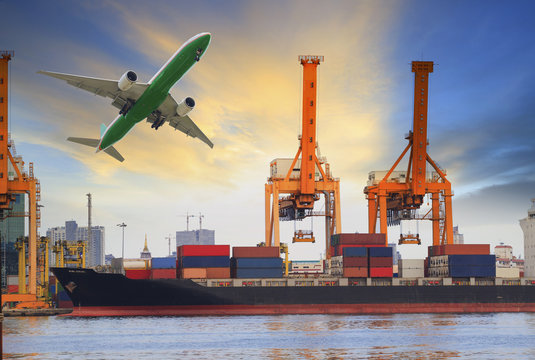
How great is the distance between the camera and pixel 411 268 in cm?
7631

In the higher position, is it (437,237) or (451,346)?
(437,237)

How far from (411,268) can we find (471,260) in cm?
720

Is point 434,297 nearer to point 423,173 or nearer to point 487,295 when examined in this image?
point 487,295

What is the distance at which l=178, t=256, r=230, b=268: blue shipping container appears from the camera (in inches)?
2739

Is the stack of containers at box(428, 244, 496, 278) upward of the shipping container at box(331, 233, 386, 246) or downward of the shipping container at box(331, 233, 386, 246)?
downward

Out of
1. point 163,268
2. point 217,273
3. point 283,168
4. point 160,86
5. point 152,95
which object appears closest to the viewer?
point 160,86

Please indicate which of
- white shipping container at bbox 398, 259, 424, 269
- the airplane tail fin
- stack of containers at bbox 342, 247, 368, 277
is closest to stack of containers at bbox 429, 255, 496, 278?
white shipping container at bbox 398, 259, 424, 269

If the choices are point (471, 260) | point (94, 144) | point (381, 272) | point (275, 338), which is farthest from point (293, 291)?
point (94, 144)

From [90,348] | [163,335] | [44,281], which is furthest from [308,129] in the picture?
[44,281]

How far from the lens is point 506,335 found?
50.4 m

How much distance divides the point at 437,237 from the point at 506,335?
32727 millimetres

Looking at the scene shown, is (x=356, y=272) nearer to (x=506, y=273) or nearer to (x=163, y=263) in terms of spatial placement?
(x=506, y=273)

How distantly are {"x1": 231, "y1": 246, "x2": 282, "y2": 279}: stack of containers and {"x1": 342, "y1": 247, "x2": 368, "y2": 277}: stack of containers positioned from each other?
24.3ft

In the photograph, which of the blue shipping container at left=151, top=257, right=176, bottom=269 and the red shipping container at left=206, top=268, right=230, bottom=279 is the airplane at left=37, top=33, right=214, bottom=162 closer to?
the red shipping container at left=206, top=268, right=230, bottom=279
